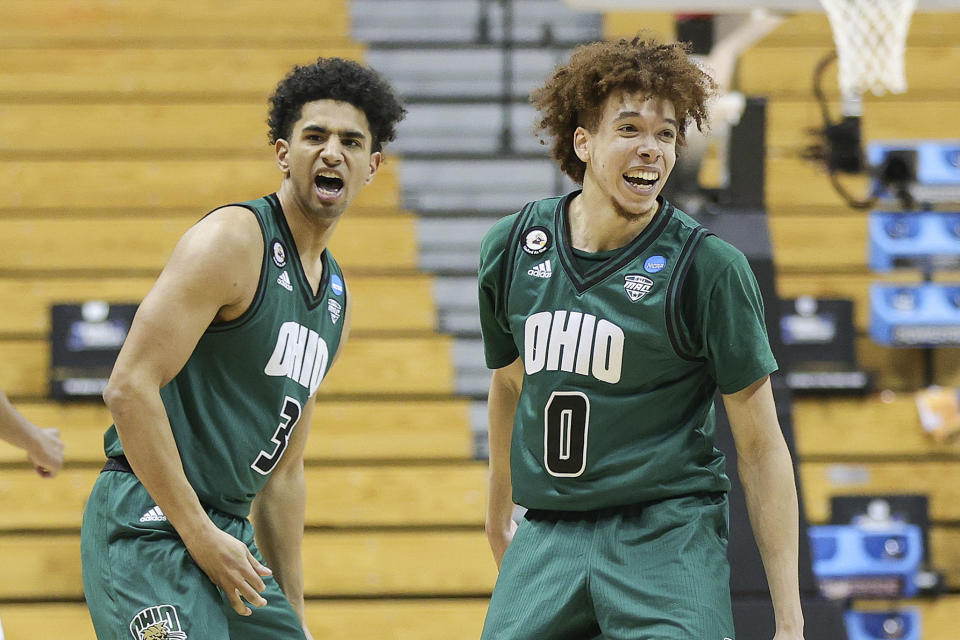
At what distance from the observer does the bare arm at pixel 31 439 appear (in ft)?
9.47

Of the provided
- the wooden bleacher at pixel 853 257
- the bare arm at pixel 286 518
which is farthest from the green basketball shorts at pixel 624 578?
the wooden bleacher at pixel 853 257

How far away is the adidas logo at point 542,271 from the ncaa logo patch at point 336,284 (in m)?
0.63

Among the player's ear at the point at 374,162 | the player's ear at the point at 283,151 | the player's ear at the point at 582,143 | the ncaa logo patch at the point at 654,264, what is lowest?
the ncaa logo patch at the point at 654,264

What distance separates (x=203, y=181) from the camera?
273 inches

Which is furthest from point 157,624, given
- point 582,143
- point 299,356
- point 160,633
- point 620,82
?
point 620,82

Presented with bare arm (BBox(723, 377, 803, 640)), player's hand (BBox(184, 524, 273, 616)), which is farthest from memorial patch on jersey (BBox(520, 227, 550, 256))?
player's hand (BBox(184, 524, 273, 616))

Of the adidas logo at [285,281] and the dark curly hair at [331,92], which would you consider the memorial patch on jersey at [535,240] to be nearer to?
the adidas logo at [285,281]

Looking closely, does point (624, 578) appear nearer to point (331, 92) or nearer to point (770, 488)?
point (770, 488)

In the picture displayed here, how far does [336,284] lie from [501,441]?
1.84ft

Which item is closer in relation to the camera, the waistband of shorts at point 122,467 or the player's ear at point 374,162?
the waistband of shorts at point 122,467

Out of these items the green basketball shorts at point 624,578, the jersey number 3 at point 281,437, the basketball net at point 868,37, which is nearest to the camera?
the green basketball shorts at point 624,578

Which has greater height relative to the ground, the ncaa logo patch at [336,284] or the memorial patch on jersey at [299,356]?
the ncaa logo patch at [336,284]

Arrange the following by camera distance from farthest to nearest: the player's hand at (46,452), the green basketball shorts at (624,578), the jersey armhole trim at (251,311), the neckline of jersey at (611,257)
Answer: the player's hand at (46,452), the jersey armhole trim at (251,311), the neckline of jersey at (611,257), the green basketball shorts at (624,578)

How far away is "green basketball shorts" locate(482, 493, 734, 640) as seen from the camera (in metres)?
2.28
